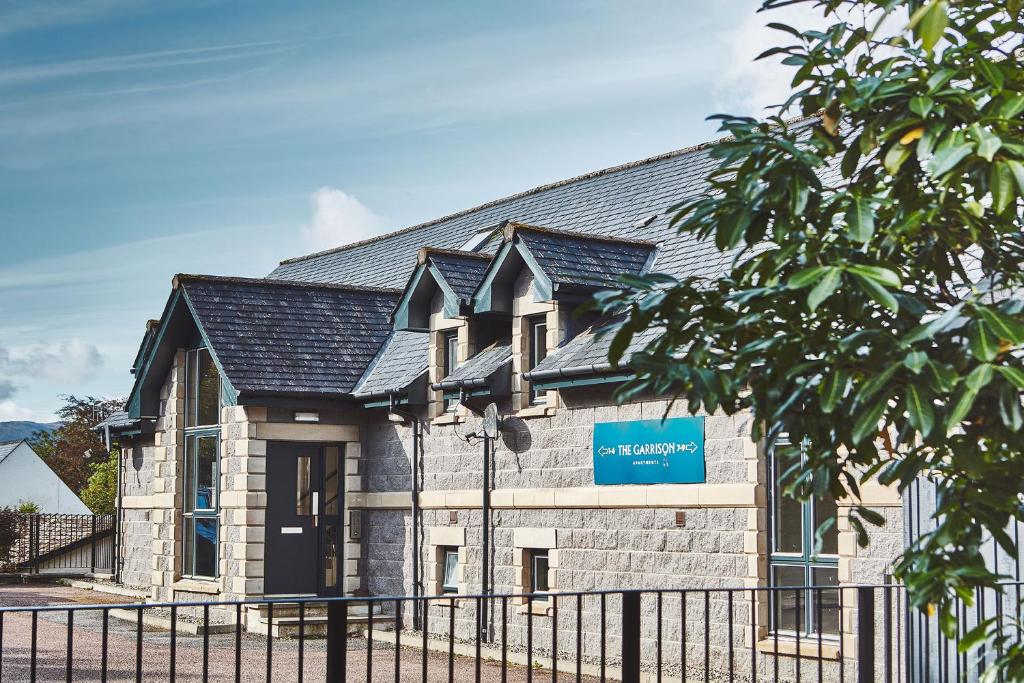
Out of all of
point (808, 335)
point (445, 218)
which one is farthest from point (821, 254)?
point (445, 218)

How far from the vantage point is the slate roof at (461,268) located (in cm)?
1756

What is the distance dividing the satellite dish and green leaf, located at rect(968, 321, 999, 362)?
12888 millimetres

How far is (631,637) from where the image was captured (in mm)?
6969

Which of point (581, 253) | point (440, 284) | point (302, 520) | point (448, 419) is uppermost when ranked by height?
point (581, 253)

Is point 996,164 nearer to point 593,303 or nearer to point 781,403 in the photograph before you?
point 781,403

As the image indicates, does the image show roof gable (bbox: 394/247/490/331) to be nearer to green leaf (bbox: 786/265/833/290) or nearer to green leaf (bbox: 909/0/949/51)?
green leaf (bbox: 786/265/833/290)

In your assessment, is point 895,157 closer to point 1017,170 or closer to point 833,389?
point 1017,170

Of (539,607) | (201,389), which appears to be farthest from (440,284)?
(201,389)

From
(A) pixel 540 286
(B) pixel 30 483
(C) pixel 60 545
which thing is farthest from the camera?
(B) pixel 30 483

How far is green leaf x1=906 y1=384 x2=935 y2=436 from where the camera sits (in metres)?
3.64

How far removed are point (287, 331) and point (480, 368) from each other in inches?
187

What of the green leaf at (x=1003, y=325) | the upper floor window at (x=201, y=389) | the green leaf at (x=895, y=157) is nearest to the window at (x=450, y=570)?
the upper floor window at (x=201, y=389)

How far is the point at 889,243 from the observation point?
4.40m

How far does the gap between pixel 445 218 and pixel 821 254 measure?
2262cm
